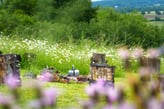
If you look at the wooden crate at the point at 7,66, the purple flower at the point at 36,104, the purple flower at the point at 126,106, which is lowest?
the wooden crate at the point at 7,66

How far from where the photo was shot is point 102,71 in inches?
366

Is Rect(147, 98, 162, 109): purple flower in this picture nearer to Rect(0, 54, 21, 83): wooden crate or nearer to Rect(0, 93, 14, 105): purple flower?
Rect(0, 93, 14, 105): purple flower

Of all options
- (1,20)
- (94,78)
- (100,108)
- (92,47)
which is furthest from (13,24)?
(100,108)

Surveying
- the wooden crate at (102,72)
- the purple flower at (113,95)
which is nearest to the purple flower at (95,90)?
the purple flower at (113,95)

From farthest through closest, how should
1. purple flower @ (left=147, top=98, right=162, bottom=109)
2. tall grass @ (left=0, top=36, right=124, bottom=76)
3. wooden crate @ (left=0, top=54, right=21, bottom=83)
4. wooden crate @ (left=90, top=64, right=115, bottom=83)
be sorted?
tall grass @ (left=0, top=36, right=124, bottom=76) → wooden crate @ (left=90, top=64, right=115, bottom=83) → wooden crate @ (left=0, top=54, right=21, bottom=83) → purple flower @ (left=147, top=98, right=162, bottom=109)

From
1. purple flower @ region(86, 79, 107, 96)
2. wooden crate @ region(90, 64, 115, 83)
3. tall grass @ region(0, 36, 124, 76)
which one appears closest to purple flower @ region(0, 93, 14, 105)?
purple flower @ region(86, 79, 107, 96)

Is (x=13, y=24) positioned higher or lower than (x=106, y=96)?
lower

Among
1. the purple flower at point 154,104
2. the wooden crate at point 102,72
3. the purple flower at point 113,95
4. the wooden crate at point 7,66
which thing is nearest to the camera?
the purple flower at point 154,104

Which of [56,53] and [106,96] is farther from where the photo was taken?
[56,53]

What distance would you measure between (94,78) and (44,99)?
8083mm

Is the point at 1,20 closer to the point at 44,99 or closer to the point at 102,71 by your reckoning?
the point at 102,71

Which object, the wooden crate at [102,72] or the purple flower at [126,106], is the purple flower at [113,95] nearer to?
the purple flower at [126,106]

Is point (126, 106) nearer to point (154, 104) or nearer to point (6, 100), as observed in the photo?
point (154, 104)

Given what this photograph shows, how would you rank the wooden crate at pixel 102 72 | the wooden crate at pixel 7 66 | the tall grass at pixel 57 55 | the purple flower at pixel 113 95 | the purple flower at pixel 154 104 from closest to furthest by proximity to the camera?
the purple flower at pixel 154 104 → the purple flower at pixel 113 95 → the wooden crate at pixel 7 66 → the wooden crate at pixel 102 72 → the tall grass at pixel 57 55
